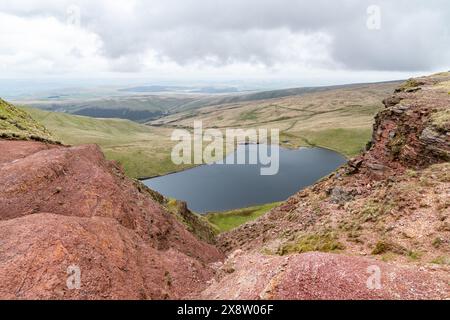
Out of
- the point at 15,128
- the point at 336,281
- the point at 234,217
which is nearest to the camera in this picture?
the point at 336,281

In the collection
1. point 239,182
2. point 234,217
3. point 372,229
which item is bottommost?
point 239,182

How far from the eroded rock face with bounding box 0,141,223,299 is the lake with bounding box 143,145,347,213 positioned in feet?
261

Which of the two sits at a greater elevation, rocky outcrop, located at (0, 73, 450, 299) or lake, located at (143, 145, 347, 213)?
rocky outcrop, located at (0, 73, 450, 299)

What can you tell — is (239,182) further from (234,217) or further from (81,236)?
(81,236)

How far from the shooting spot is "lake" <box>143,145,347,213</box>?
12388 centimetres

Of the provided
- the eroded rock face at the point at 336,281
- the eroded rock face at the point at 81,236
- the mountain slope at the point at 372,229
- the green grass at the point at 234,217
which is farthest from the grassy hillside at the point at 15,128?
the green grass at the point at 234,217

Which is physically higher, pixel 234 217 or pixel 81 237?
pixel 81 237

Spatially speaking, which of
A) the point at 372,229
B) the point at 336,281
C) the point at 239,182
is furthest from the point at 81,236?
the point at 239,182

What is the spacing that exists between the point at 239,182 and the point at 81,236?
124 meters

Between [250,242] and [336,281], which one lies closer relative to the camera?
[336,281]

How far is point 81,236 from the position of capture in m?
23.2

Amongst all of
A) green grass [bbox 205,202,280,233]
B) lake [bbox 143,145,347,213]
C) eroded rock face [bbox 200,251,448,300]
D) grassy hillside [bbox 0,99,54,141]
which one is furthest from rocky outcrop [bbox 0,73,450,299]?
lake [bbox 143,145,347,213]

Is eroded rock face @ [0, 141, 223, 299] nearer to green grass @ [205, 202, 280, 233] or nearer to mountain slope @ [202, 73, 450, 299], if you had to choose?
mountain slope @ [202, 73, 450, 299]

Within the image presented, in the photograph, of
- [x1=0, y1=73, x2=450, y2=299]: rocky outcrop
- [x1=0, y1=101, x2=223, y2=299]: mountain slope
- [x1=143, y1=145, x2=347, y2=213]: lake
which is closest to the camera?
[x1=0, y1=73, x2=450, y2=299]: rocky outcrop
